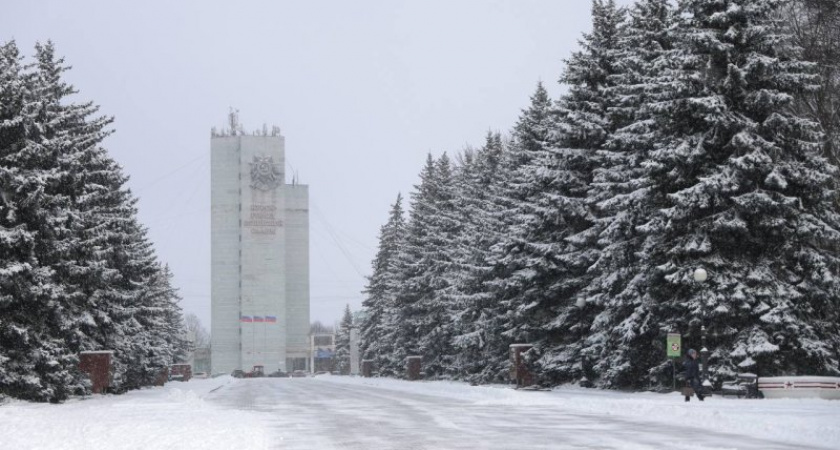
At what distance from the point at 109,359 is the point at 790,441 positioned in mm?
24779

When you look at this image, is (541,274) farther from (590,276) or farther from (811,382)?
(811,382)

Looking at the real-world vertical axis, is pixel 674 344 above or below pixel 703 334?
below

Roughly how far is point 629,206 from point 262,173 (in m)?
132

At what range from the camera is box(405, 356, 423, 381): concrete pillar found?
6006cm

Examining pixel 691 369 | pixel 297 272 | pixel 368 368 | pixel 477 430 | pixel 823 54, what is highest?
pixel 297 272

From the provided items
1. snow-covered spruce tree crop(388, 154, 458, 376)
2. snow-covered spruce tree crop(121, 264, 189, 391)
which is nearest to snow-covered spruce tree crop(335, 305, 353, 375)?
snow-covered spruce tree crop(388, 154, 458, 376)

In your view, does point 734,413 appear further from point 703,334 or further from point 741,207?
point 741,207

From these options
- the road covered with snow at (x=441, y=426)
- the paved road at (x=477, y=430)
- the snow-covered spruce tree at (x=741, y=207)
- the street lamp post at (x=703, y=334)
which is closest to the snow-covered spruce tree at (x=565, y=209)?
the snow-covered spruce tree at (x=741, y=207)

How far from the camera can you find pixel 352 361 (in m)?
124

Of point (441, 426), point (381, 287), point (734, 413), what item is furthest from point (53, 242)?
point (381, 287)

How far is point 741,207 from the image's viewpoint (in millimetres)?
28438

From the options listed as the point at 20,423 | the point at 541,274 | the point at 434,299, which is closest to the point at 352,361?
the point at 434,299

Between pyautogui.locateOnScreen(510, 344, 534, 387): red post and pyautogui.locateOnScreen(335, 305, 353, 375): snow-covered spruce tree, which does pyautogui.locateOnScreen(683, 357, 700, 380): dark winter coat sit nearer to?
pyautogui.locateOnScreen(510, 344, 534, 387): red post

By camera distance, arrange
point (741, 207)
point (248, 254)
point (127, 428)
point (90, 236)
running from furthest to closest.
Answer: point (248, 254)
point (90, 236)
point (741, 207)
point (127, 428)
